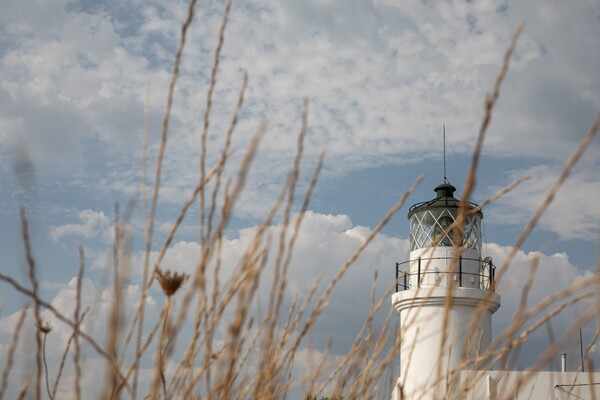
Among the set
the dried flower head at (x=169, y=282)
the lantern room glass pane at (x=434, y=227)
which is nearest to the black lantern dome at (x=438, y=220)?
the lantern room glass pane at (x=434, y=227)

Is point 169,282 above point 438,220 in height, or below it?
below

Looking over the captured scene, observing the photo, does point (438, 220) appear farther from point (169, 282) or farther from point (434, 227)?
point (169, 282)

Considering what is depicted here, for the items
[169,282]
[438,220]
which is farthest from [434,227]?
[169,282]

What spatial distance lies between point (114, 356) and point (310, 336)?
47.3 inches

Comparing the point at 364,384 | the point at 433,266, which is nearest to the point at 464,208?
the point at 364,384

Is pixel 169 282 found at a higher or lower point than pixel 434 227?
lower

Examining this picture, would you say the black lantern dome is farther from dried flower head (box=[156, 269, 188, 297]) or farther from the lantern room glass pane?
dried flower head (box=[156, 269, 188, 297])

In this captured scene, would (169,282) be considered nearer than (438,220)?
Yes

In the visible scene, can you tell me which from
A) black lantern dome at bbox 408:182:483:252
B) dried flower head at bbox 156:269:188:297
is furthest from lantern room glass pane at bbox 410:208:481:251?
dried flower head at bbox 156:269:188:297

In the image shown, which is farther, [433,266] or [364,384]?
[433,266]

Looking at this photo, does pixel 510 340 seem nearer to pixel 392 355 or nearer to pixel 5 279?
pixel 392 355

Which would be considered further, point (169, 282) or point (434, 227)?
point (434, 227)

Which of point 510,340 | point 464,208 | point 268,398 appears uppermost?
point 464,208

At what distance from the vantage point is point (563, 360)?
10000 mm
